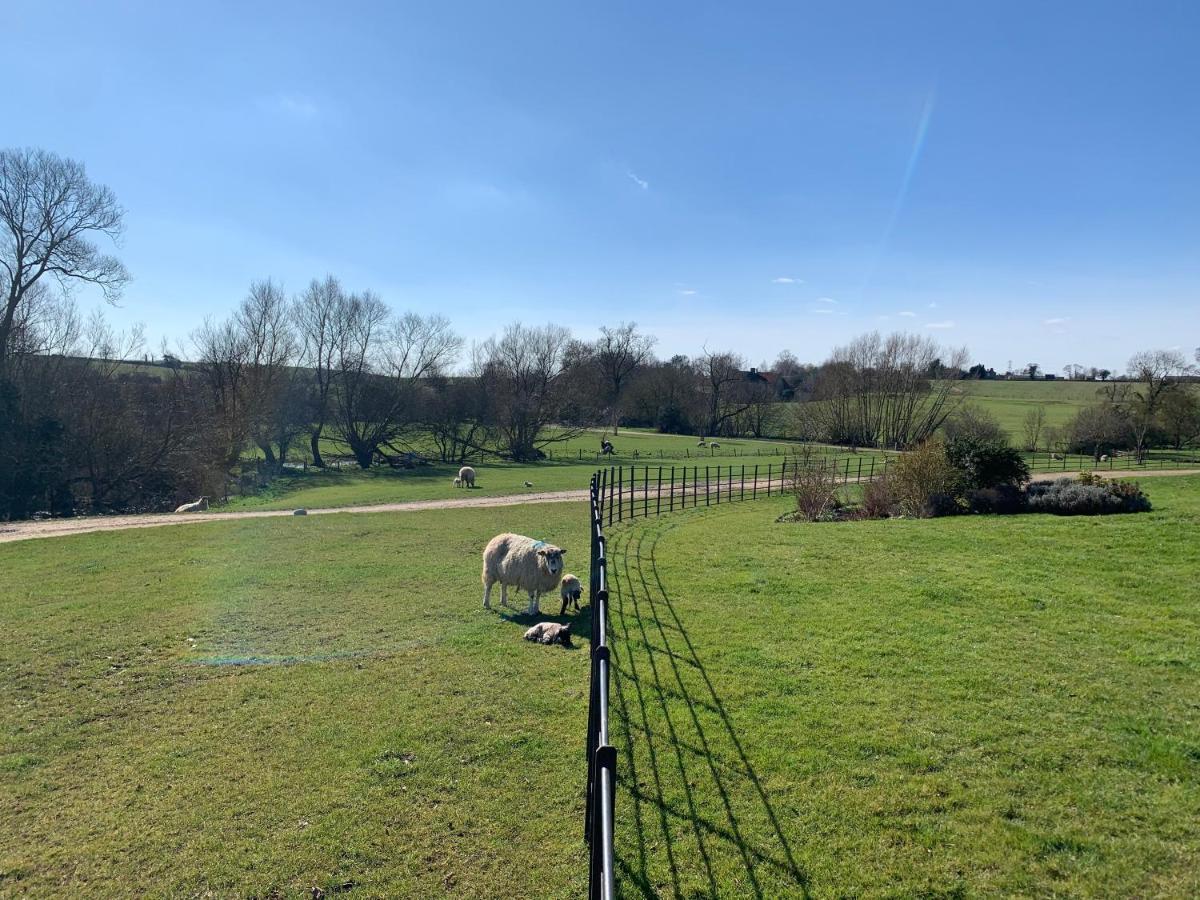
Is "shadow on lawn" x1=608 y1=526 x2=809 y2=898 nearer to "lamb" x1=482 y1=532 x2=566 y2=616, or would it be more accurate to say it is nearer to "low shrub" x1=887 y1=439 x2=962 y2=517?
"lamb" x1=482 y1=532 x2=566 y2=616

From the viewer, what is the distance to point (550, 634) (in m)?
8.73

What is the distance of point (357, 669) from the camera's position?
7.84 m

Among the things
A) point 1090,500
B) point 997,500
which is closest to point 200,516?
point 997,500

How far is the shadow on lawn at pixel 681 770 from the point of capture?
4.11 m

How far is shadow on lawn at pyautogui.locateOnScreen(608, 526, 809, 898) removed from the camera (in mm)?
4113

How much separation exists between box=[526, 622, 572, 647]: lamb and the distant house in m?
92.8

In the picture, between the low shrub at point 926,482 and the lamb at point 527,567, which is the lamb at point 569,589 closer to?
the lamb at point 527,567

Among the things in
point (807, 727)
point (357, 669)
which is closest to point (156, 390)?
point (357, 669)

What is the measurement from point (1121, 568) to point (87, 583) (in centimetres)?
1909

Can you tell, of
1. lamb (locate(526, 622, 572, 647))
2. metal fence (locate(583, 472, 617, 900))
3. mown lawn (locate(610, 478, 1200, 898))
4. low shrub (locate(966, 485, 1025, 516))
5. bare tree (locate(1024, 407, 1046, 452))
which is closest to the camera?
metal fence (locate(583, 472, 617, 900))

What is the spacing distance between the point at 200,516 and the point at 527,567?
20.3 meters

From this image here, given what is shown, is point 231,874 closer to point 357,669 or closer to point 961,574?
point 357,669

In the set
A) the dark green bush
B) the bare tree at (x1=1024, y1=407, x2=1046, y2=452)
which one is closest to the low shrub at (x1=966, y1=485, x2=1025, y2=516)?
the dark green bush

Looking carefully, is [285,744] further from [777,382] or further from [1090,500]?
[777,382]
